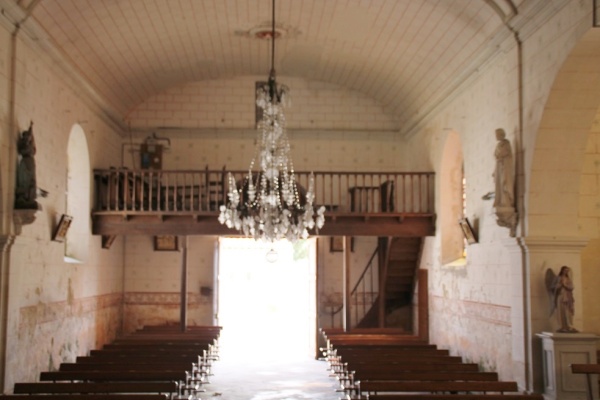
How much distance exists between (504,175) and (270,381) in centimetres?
662

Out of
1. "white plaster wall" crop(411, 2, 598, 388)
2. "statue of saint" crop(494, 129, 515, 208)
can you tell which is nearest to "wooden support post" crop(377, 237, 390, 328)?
"white plaster wall" crop(411, 2, 598, 388)

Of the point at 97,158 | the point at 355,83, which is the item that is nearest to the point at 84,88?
the point at 97,158

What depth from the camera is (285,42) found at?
17.2 metres

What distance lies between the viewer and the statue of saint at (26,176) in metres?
11.2

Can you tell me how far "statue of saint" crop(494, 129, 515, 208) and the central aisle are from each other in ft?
15.1

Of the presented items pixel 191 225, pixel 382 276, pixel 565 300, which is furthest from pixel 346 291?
pixel 565 300

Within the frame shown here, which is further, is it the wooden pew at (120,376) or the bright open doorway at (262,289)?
the bright open doorway at (262,289)

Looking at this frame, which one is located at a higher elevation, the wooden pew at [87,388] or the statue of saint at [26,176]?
the statue of saint at [26,176]

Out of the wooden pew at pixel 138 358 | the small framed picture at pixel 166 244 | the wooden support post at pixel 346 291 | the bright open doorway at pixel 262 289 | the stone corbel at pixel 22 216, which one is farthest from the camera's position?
the bright open doorway at pixel 262 289

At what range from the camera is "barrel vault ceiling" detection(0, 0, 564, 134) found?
40.9ft

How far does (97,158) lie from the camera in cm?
1698

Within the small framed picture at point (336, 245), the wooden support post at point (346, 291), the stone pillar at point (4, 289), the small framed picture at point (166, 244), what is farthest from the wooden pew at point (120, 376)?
the small framed picture at point (336, 245)

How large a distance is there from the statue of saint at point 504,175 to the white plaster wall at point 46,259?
728cm

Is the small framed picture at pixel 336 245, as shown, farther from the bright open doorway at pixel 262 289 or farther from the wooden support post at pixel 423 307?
the bright open doorway at pixel 262 289
